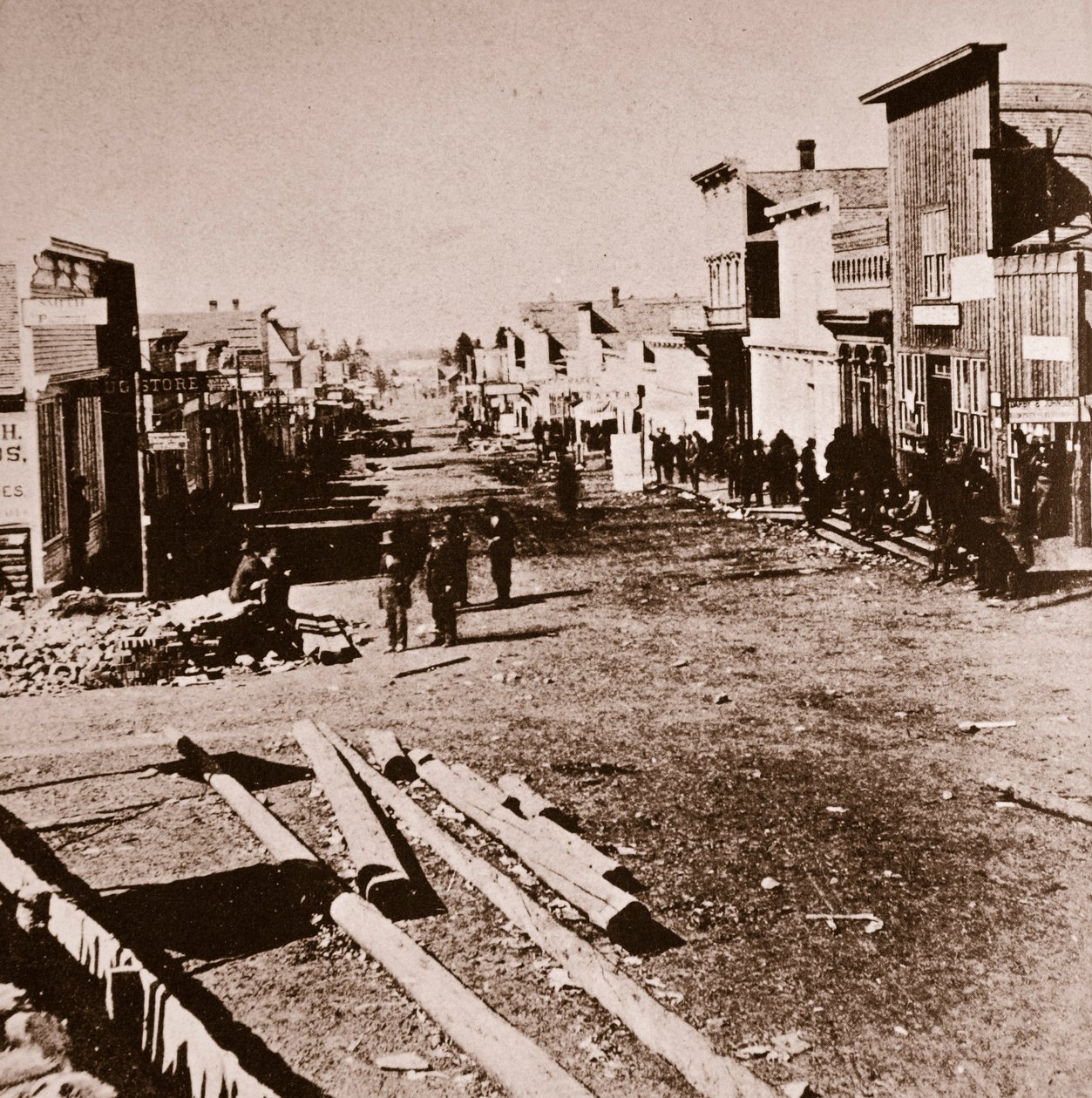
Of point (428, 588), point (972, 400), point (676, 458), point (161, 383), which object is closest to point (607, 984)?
point (428, 588)

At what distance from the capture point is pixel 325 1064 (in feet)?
19.9

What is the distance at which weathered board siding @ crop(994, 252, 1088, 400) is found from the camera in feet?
55.6

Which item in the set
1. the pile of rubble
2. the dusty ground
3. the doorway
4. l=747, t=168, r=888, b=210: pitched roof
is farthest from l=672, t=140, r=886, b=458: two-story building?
the pile of rubble

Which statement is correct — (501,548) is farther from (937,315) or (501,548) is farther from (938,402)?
(938,402)

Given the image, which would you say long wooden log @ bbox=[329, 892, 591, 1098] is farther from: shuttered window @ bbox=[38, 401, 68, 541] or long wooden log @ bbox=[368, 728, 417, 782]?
shuttered window @ bbox=[38, 401, 68, 541]

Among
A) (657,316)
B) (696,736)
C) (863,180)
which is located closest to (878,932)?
(696,736)

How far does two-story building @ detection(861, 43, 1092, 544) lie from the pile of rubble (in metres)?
9.43

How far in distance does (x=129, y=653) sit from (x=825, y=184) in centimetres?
3141

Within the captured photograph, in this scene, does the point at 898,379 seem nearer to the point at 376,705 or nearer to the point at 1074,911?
the point at 376,705

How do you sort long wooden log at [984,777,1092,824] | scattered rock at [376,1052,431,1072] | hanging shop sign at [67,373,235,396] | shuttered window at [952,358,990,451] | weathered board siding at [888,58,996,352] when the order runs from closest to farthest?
scattered rock at [376,1052,431,1072], long wooden log at [984,777,1092,824], hanging shop sign at [67,373,235,396], shuttered window at [952,358,990,451], weathered board siding at [888,58,996,352]

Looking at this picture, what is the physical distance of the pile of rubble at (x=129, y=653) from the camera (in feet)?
49.6

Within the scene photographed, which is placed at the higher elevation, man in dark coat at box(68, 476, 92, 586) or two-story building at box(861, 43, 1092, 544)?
two-story building at box(861, 43, 1092, 544)

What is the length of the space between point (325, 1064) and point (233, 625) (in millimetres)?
10342

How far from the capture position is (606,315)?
2926 inches
